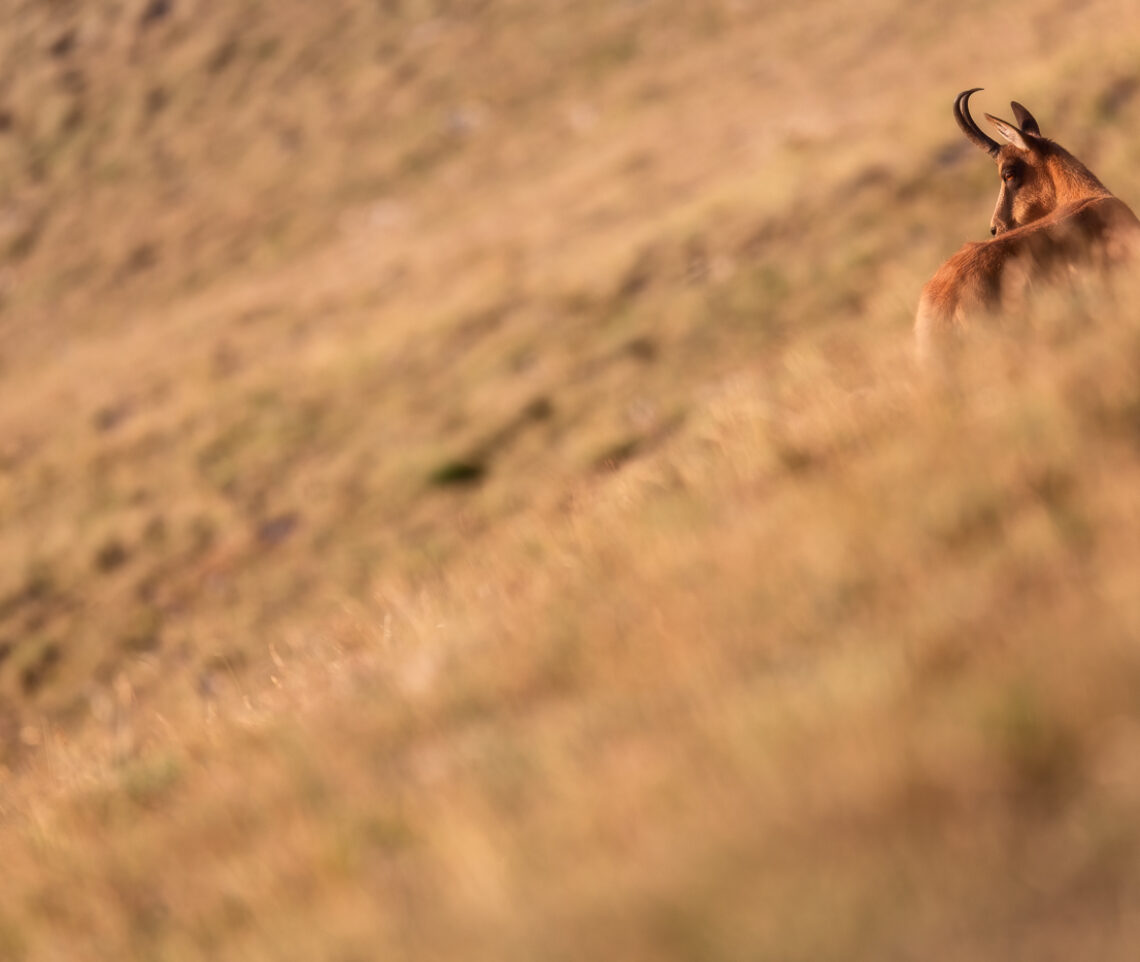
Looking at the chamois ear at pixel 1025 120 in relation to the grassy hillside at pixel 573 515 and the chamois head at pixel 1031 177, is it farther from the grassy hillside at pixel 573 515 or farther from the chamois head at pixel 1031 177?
the grassy hillside at pixel 573 515

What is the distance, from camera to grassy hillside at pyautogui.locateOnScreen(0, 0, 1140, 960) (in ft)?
8.31

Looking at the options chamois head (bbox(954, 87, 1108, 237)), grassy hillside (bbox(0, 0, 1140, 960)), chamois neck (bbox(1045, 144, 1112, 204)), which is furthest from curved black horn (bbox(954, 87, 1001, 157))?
grassy hillside (bbox(0, 0, 1140, 960))

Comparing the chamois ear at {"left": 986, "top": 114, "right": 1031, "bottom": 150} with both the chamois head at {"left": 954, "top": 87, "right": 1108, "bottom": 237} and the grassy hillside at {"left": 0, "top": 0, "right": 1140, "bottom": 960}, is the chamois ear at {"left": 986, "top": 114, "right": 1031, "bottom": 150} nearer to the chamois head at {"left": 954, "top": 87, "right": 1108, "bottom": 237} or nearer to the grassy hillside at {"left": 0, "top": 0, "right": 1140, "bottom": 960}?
the chamois head at {"left": 954, "top": 87, "right": 1108, "bottom": 237}

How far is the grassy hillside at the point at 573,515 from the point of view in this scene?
8.31 feet

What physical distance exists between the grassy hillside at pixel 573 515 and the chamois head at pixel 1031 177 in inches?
51.3

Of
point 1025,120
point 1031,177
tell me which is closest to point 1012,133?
point 1031,177

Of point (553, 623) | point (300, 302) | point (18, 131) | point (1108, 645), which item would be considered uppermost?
point (18, 131)

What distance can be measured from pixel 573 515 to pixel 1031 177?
387cm

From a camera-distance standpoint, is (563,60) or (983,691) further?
(563,60)

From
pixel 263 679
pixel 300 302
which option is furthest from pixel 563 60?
pixel 263 679

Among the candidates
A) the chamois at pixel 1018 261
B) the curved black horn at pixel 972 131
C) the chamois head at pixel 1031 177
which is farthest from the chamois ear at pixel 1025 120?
the chamois at pixel 1018 261

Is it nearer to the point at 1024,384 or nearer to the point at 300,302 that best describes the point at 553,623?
the point at 1024,384

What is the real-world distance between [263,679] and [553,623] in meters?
3.63

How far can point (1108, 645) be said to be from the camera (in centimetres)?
264
